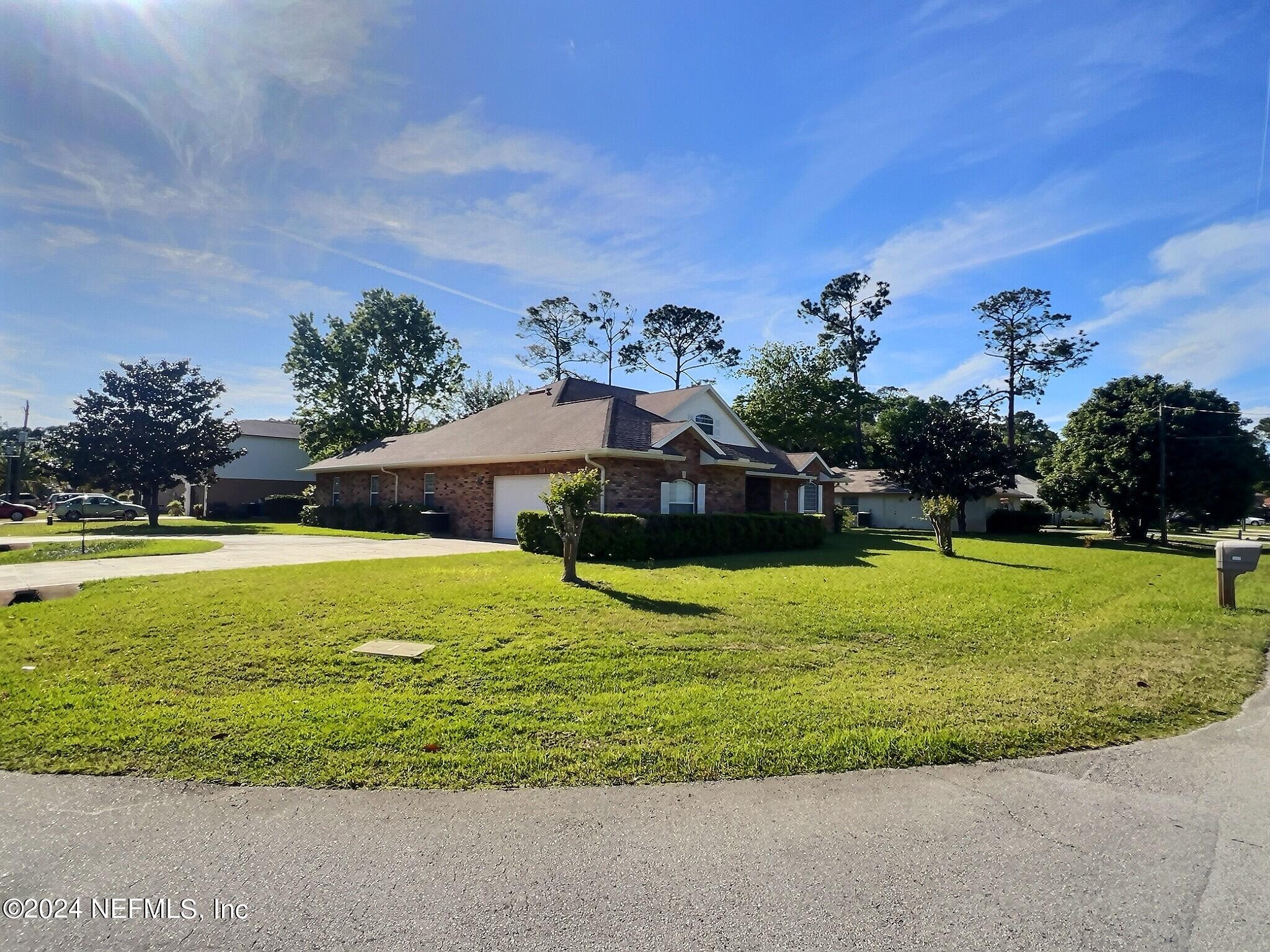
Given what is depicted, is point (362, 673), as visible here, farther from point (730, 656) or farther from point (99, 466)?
point (99, 466)

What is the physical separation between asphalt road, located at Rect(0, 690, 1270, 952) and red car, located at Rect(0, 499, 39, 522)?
48.8 metres

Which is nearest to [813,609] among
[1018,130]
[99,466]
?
[1018,130]

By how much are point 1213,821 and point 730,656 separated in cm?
386

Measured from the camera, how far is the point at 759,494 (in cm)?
2995

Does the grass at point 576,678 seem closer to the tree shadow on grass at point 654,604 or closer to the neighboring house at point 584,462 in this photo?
the tree shadow on grass at point 654,604

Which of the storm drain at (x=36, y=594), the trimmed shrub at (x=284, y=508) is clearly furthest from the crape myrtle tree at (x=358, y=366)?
the storm drain at (x=36, y=594)

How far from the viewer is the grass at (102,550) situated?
598 inches

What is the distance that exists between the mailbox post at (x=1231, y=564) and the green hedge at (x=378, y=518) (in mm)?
21452

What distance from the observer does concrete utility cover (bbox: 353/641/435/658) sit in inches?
260

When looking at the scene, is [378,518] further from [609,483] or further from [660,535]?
[660,535]

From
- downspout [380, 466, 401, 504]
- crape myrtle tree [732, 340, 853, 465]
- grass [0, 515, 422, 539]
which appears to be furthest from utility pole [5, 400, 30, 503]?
crape myrtle tree [732, 340, 853, 465]

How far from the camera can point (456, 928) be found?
8.68 ft

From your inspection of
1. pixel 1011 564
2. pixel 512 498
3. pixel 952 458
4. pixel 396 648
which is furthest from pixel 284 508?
pixel 1011 564

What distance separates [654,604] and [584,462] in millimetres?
11127
